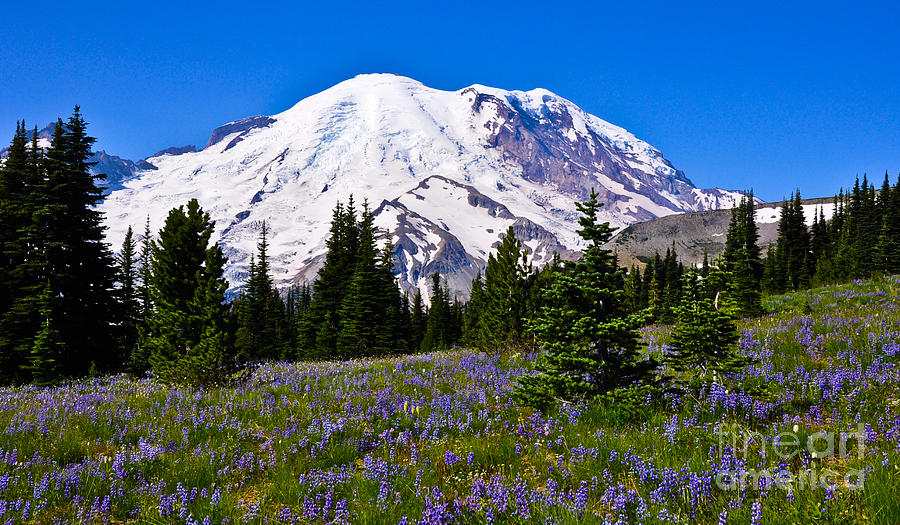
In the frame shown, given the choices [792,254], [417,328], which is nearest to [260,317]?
[417,328]

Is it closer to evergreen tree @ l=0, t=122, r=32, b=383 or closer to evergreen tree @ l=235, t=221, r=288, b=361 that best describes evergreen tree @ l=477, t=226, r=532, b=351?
evergreen tree @ l=0, t=122, r=32, b=383

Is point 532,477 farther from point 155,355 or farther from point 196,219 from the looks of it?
point 196,219

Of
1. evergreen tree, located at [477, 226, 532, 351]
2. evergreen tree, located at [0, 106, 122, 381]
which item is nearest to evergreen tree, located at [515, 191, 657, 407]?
evergreen tree, located at [477, 226, 532, 351]

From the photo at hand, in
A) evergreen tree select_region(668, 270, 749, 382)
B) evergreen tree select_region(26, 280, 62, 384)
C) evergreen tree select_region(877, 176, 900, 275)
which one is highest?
evergreen tree select_region(877, 176, 900, 275)

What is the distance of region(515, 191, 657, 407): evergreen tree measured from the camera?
6.60 metres

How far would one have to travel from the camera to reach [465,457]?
18.5 feet

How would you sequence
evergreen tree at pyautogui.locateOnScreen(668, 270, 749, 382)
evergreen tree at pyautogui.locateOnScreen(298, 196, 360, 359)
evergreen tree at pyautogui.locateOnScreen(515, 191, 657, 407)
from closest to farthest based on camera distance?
evergreen tree at pyautogui.locateOnScreen(515, 191, 657, 407)
evergreen tree at pyautogui.locateOnScreen(668, 270, 749, 382)
evergreen tree at pyautogui.locateOnScreen(298, 196, 360, 359)

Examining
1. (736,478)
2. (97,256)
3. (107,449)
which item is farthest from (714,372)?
(97,256)

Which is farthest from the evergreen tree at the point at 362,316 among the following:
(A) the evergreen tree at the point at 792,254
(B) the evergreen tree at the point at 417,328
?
(A) the evergreen tree at the point at 792,254

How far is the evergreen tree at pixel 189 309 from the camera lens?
12680 millimetres

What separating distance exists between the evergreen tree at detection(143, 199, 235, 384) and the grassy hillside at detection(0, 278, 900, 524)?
3.36m

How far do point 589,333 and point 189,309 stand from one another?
12.3 metres

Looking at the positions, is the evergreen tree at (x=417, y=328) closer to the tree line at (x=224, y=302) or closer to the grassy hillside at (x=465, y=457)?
the tree line at (x=224, y=302)

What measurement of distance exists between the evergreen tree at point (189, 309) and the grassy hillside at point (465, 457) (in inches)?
132
